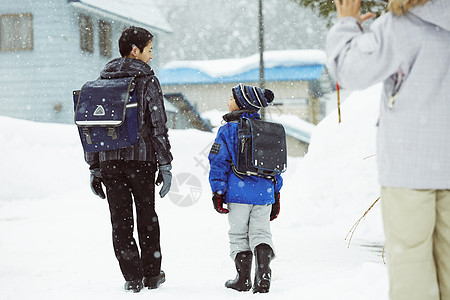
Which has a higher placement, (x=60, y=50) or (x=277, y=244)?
(x=60, y=50)

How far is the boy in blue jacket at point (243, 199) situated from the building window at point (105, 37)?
19.7 metres

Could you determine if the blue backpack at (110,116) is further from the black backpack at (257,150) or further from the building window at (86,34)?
the building window at (86,34)

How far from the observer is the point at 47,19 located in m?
21.4

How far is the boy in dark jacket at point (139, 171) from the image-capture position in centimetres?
414

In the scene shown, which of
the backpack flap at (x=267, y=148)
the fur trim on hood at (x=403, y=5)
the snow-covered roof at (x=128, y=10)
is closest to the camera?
the fur trim on hood at (x=403, y=5)

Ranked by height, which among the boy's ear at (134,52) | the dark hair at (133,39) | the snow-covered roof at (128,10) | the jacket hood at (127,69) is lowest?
the jacket hood at (127,69)

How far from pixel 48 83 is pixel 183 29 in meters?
32.3

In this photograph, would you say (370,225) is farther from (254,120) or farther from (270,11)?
(270,11)

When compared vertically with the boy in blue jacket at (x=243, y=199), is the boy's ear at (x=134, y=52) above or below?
above

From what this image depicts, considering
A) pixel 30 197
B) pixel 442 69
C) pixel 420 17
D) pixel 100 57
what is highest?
pixel 100 57

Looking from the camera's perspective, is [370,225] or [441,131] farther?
[370,225]

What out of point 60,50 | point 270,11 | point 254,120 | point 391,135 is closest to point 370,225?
point 254,120

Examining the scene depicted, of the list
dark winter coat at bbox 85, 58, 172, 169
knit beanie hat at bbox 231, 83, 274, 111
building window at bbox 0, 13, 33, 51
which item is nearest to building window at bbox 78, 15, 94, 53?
building window at bbox 0, 13, 33, 51

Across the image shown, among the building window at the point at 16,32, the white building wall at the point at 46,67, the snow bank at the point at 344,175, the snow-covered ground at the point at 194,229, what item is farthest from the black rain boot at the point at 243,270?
the building window at the point at 16,32
